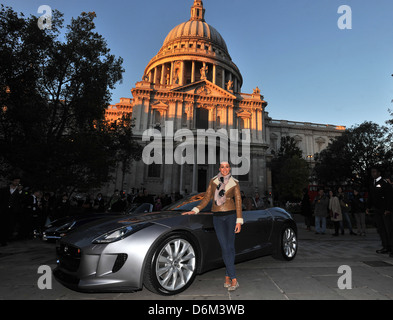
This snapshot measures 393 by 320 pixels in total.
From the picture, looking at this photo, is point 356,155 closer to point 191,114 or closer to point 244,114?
point 244,114

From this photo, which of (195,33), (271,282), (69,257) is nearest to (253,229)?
(271,282)

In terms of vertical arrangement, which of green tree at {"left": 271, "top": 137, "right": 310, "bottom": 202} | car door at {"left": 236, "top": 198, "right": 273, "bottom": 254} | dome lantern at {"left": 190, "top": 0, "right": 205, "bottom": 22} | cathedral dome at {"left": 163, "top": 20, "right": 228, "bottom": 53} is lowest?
car door at {"left": 236, "top": 198, "right": 273, "bottom": 254}

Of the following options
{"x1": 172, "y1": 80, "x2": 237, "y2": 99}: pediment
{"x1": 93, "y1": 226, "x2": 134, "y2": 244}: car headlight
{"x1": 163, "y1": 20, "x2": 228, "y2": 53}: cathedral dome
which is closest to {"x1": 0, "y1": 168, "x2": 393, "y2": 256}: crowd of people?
{"x1": 93, "y1": 226, "x2": 134, "y2": 244}: car headlight

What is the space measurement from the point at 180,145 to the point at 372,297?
2694 centimetres

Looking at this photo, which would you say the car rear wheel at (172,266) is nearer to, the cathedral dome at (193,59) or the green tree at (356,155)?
the green tree at (356,155)

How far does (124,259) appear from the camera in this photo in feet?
8.74

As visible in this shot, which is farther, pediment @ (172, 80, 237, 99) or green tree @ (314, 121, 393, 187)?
pediment @ (172, 80, 237, 99)

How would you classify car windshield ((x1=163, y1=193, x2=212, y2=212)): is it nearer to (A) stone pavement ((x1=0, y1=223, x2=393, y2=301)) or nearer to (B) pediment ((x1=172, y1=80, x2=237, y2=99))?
(A) stone pavement ((x1=0, y1=223, x2=393, y2=301))

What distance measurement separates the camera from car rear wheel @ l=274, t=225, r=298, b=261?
4.59 metres

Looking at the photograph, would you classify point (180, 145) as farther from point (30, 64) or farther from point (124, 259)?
point (124, 259)

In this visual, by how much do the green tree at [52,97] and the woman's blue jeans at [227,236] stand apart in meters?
9.28

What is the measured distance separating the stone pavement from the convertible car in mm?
298
